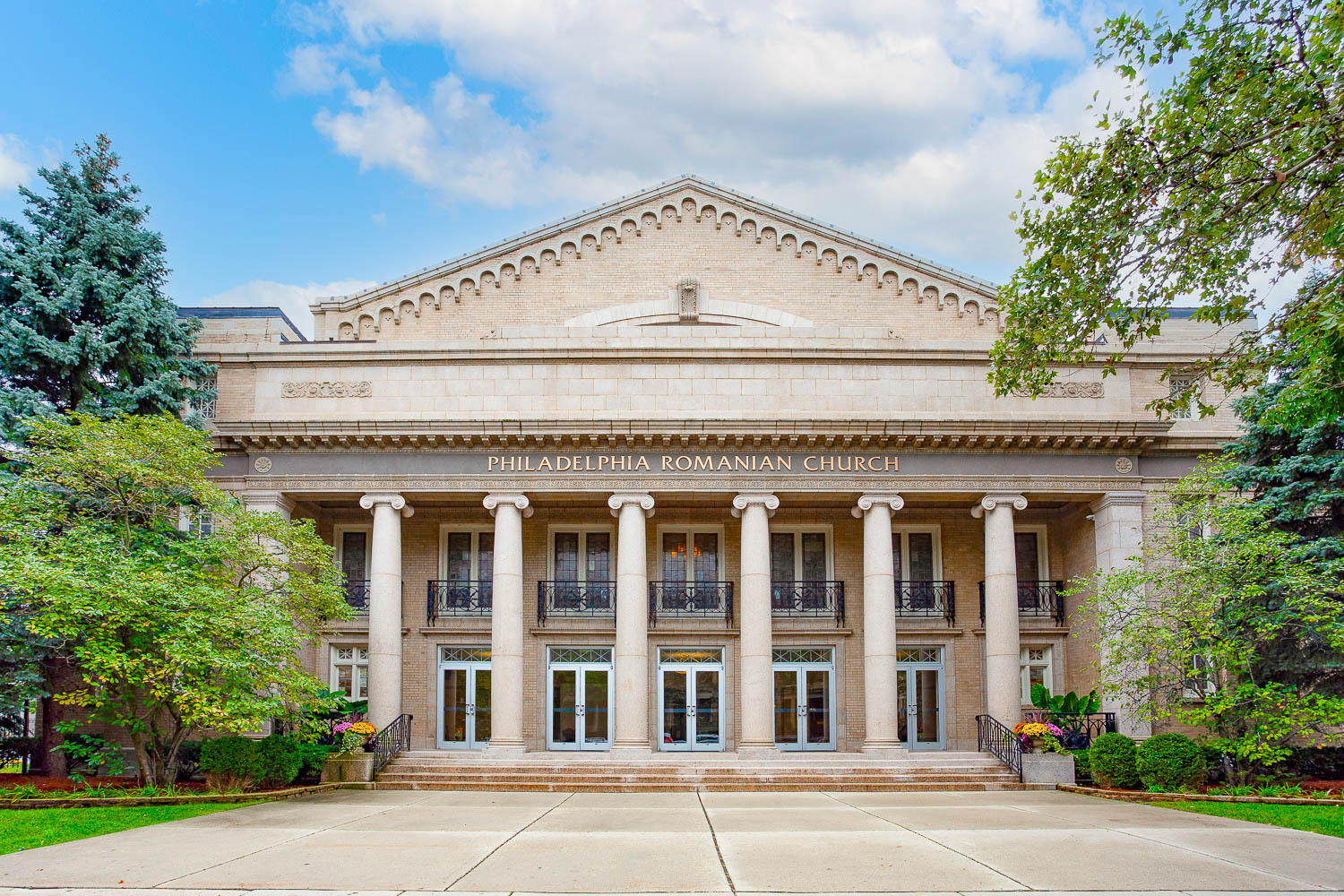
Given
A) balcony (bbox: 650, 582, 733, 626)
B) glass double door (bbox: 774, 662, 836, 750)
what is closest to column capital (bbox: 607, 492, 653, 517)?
balcony (bbox: 650, 582, 733, 626)

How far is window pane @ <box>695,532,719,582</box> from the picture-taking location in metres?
27.5

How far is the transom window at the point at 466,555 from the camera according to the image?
27391mm

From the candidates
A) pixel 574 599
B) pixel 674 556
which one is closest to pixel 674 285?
pixel 674 556

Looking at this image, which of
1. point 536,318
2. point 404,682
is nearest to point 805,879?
point 404,682

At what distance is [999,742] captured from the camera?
A: 23.0 meters

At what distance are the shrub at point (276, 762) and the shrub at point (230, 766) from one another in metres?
0.13

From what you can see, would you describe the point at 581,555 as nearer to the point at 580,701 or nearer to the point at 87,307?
the point at 580,701

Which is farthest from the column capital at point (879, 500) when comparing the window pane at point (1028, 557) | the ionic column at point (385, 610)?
the ionic column at point (385, 610)

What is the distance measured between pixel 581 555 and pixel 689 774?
7637 millimetres

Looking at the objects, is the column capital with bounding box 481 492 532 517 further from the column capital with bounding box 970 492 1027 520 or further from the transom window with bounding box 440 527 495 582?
the column capital with bounding box 970 492 1027 520

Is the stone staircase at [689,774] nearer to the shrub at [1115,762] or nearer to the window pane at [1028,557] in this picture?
the shrub at [1115,762]

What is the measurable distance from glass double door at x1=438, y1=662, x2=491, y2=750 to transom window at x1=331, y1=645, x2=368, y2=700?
209cm

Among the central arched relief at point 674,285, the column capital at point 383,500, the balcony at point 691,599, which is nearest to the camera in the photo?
the column capital at point 383,500

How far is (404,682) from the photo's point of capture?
86.9ft
